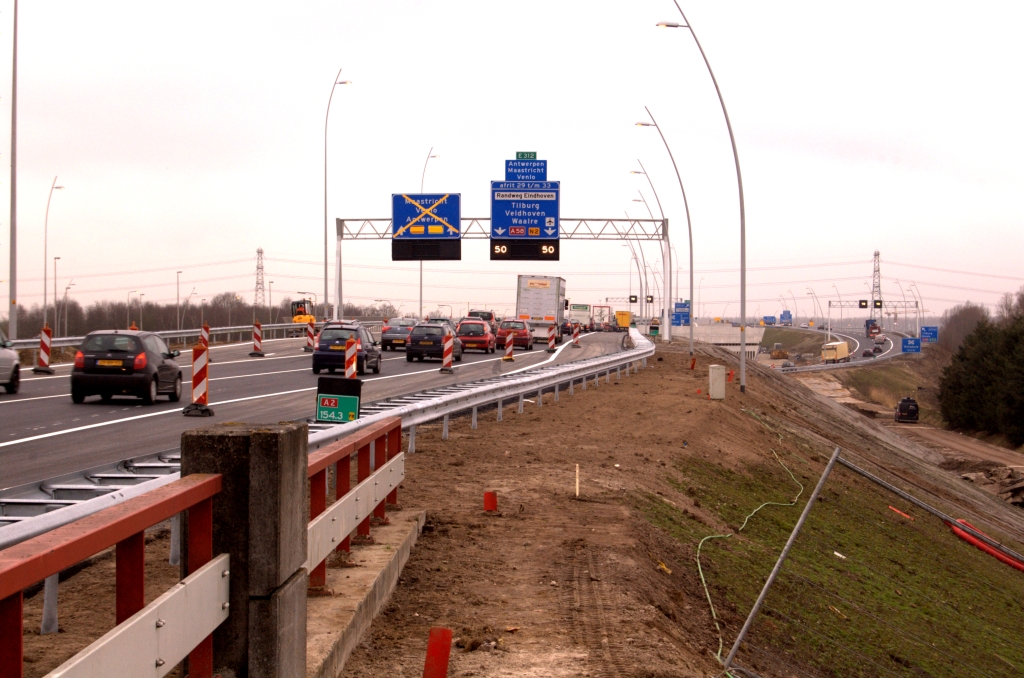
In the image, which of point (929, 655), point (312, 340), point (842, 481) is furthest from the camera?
point (312, 340)

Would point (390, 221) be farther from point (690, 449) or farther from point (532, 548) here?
point (532, 548)

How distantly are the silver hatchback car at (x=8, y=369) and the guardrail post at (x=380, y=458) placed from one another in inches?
713

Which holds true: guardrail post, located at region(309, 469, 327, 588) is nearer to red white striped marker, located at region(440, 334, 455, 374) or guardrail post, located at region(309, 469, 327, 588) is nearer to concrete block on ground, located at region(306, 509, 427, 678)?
concrete block on ground, located at region(306, 509, 427, 678)

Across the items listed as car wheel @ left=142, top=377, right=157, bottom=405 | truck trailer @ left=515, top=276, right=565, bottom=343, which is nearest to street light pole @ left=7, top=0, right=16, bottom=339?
car wheel @ left=142, top=377, right=157, bottom=405

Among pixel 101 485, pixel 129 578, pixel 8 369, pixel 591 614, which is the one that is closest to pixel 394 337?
pixel 8 369

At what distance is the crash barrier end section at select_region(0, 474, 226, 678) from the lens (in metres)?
2.65

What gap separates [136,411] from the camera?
19.9 metres

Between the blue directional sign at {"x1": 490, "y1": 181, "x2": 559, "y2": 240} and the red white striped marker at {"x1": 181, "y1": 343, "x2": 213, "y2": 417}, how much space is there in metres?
30.2

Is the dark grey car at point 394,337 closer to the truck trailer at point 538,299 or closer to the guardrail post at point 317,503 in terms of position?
the truck trailer at point 538,299

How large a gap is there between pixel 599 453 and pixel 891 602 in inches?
189

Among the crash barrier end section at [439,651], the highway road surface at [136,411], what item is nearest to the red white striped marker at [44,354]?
the highway road surface at [136,411]

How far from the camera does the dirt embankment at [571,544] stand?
5930 mm

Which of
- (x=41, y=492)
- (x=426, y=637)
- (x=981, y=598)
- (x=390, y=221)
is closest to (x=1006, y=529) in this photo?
(x=981, y=598)

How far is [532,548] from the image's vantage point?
8.38m
